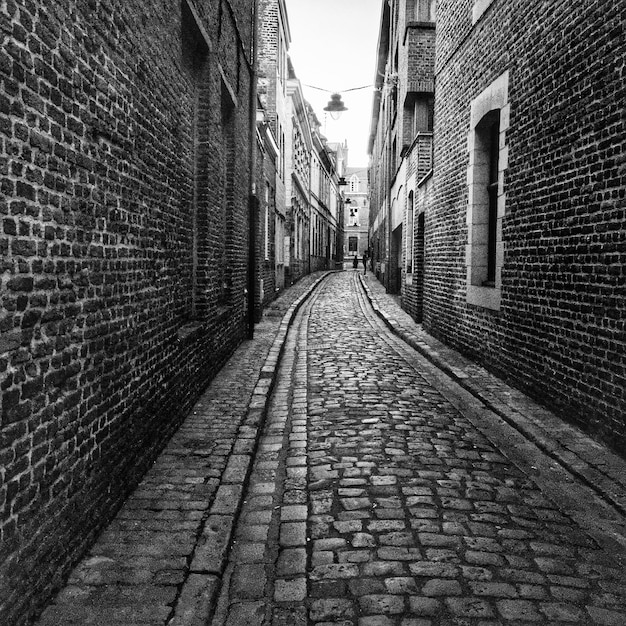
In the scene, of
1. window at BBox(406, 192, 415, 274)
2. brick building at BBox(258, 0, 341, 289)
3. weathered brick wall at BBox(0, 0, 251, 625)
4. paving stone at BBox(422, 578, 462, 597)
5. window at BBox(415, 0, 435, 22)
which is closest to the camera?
weathered brick wall at BBox(0, 0, 251, 625)

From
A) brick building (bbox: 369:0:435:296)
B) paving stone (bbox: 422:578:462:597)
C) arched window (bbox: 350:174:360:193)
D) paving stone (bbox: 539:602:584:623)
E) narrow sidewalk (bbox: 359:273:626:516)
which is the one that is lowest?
paving stone (bbox: 539:602:584:623)

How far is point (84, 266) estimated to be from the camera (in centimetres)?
341

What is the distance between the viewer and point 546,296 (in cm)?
672

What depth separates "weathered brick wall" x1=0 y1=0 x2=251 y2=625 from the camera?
8.60 feet

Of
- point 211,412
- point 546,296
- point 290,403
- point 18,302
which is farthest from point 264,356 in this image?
point 18,302

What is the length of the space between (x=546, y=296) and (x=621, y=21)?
2.70m

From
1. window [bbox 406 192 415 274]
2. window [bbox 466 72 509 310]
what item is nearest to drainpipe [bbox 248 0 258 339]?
window [bbox 466 72 509 310]

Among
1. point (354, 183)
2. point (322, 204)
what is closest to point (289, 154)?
point (322, 204)

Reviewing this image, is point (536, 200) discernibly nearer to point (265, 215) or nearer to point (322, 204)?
point (265, 215)

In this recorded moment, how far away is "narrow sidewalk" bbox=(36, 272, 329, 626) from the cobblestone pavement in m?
0.14

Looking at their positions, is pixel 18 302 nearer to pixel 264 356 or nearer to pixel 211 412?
pixel 211 412

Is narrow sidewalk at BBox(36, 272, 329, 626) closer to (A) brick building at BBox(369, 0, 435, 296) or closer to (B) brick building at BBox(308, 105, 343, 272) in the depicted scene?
(A) brick building at BBox(369, 0, 435, 296)

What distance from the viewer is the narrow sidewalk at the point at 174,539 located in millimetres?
2906

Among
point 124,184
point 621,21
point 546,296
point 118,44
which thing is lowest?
point 546,296
